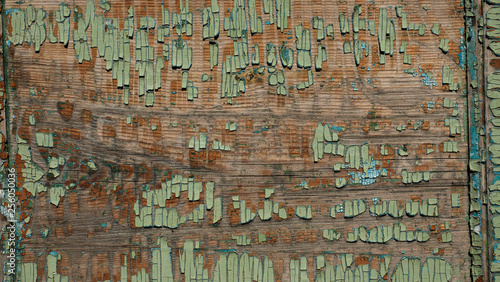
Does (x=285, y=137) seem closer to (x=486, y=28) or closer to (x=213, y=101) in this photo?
(x=213, y=101)

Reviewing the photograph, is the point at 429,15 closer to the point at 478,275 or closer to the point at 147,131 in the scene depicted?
the point at 478,275

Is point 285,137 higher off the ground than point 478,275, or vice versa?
point 285,137

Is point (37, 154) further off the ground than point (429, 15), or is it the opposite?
point (429, 15)

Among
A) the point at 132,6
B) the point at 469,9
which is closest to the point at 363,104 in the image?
the point at 469,9

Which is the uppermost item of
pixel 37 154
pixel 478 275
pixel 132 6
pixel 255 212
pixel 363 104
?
pixel 132 6

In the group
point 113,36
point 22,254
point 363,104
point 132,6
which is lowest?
point 22,254

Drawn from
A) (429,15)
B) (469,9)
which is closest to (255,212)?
(429,15)
